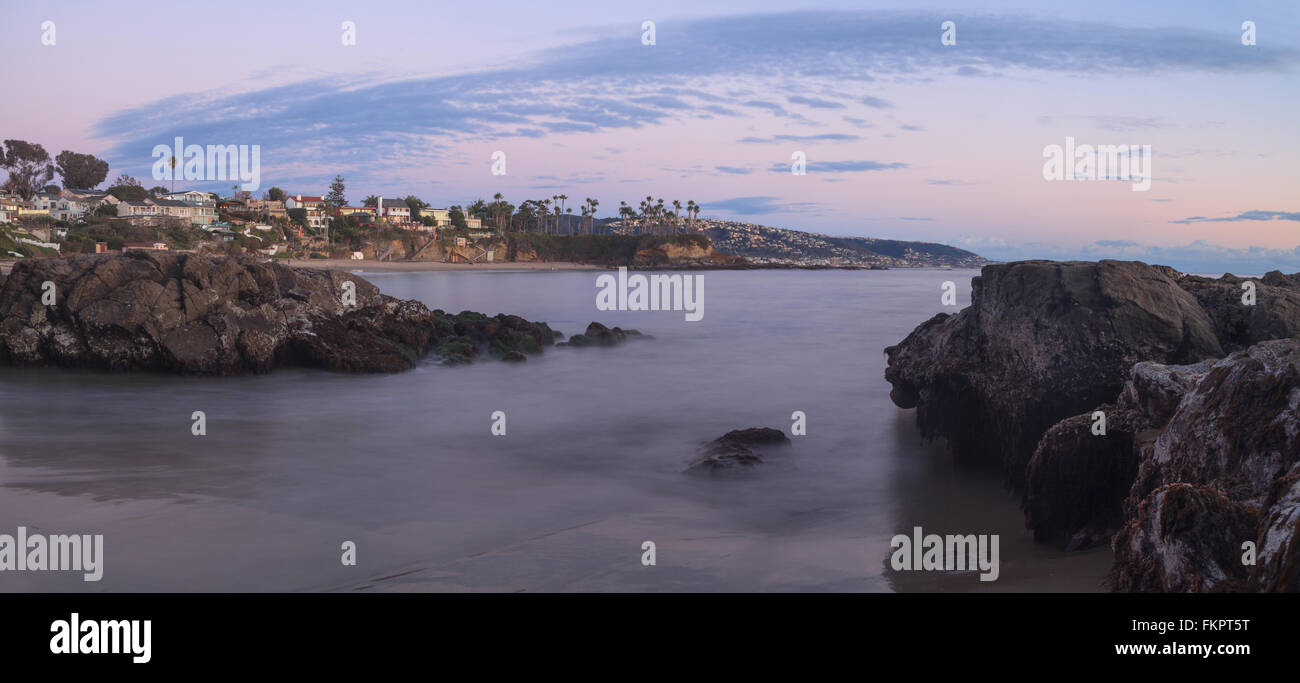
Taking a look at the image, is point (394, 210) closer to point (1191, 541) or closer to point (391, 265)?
point (391, 265)

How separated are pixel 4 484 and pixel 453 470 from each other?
16.4 feet

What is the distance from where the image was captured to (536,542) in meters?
7.86

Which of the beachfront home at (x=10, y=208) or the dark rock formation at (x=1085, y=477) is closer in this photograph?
the dark rock formation at (x=1085, y=477)

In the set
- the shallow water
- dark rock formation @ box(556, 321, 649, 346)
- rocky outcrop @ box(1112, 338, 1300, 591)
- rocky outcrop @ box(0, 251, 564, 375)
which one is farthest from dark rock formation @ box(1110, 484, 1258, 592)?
dark rock formation @ box(556, 321, 649, 346)

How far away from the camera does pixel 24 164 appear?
117 meters

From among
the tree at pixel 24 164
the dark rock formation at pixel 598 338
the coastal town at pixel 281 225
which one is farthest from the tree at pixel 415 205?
the dark rock formation at pixel 598 338

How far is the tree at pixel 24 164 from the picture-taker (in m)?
115

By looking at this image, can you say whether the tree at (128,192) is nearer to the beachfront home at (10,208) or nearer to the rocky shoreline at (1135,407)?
the beachfront home at (10,208)

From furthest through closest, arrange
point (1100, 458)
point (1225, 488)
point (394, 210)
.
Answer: point (394, 210)
point (1100, 458)
point (1225, 488)

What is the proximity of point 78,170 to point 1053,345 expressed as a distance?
165758mm

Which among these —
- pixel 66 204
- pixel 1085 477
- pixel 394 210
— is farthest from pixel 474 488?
pixel 394 210

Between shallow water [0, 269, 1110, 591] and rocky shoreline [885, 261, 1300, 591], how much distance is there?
67cm

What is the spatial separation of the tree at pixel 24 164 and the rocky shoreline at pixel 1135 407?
140m
